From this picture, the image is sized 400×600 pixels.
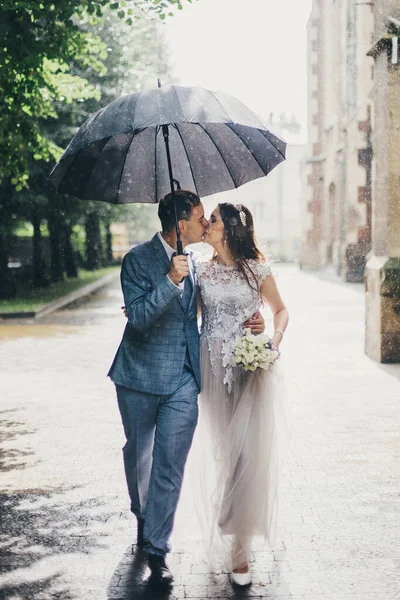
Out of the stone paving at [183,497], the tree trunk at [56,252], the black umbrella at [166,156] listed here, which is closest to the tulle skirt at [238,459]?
the stone paving at [183,497]

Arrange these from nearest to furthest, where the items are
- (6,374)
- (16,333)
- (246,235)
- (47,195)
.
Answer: (246,235), (6,374), (16,333), (47,195)

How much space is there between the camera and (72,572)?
4457 mm

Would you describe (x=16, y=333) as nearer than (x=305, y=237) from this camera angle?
Yes

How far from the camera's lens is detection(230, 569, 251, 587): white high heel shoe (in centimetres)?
428

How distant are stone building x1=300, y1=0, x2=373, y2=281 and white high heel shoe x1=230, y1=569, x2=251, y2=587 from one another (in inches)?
960

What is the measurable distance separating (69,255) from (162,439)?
33531 millimetres

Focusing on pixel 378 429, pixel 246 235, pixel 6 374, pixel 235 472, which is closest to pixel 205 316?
pixel 246 235

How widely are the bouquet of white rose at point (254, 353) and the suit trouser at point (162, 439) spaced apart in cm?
29

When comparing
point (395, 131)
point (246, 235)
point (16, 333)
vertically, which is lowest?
point (16, 333)

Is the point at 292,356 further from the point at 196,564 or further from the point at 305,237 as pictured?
the point at 305,237

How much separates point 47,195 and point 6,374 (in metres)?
16.1

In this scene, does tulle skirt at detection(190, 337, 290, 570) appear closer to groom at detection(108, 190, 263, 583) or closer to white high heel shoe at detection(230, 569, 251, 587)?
white high heel shoe at detection(230, 569, 251, 587)

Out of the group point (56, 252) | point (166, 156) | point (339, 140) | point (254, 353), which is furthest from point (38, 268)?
point (254, 353)

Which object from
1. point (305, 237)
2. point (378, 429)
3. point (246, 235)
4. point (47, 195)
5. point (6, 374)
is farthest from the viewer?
point (305, 237)
